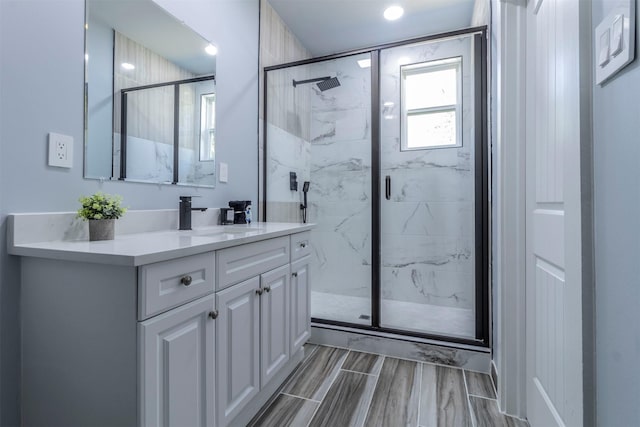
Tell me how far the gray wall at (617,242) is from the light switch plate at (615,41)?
0.05ft

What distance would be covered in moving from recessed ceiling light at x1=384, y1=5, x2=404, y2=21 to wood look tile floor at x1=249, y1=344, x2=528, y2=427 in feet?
8.71

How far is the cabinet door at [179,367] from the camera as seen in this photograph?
846mm

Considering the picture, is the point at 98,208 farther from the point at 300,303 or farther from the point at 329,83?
the point at 329,83

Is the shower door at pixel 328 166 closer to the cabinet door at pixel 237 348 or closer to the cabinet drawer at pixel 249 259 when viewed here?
the cabinet drawer at pixel 249 259

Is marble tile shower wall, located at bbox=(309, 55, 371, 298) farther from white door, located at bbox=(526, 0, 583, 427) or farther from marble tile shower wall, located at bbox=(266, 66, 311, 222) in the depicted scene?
white door, located at bbox=(526, 0, 583, 427)

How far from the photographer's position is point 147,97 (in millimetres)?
1494

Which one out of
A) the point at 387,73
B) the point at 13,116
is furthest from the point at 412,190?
the point at 13,116

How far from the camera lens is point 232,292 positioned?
1215mm

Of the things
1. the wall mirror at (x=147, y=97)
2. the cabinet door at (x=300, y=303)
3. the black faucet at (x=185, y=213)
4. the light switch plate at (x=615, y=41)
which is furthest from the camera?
the cabinet door at (x=300, y=303)

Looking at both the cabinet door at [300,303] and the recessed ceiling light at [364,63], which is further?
the recessed ceiling light at [364,63]

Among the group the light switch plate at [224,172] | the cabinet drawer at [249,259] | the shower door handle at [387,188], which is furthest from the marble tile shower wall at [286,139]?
the cabinet drawer at [249,259]

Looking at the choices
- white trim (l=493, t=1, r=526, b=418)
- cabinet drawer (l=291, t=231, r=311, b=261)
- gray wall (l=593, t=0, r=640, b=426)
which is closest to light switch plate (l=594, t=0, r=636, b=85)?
gray wall (l=593, t=0, r=640, b=426)

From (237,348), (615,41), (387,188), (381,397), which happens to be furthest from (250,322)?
(387,188)

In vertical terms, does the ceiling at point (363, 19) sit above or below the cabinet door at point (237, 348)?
above
